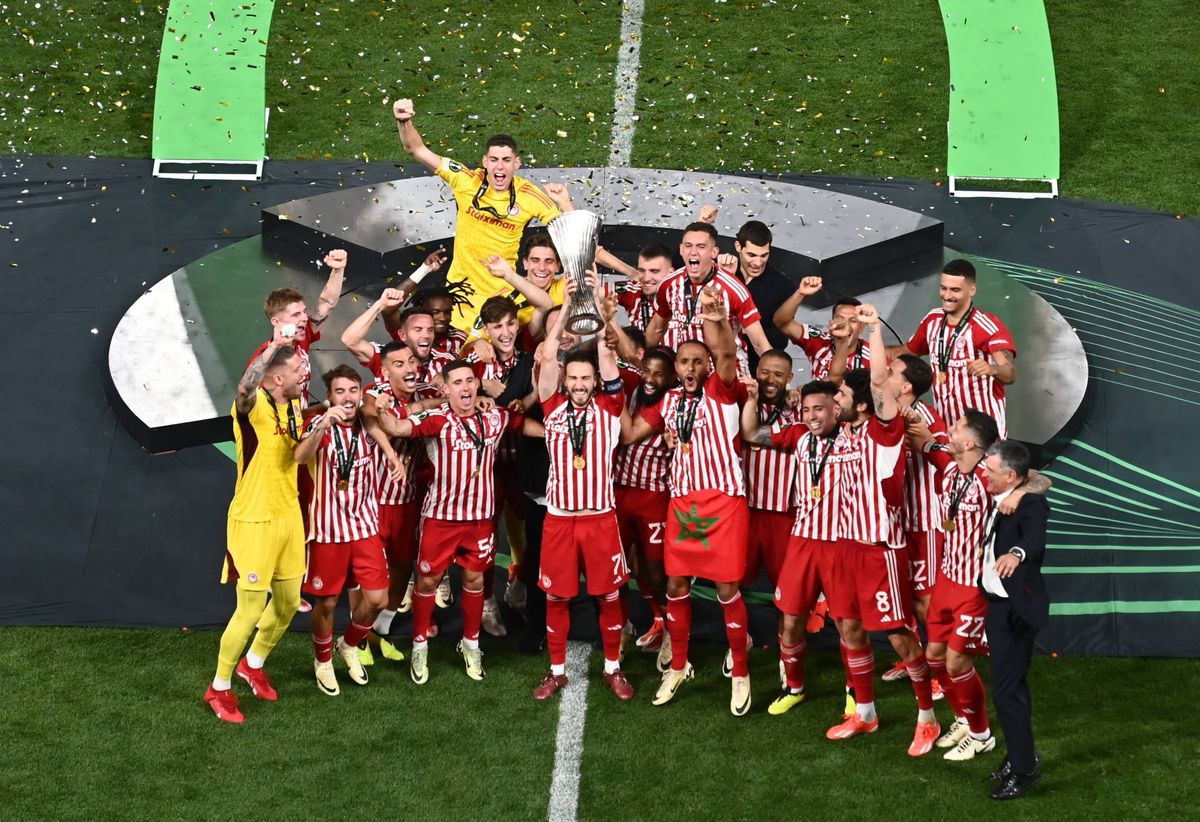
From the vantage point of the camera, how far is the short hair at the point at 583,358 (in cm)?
674

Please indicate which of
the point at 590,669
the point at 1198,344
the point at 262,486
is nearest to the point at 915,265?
the point at 1198,344

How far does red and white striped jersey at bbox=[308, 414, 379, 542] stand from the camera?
6777 mm

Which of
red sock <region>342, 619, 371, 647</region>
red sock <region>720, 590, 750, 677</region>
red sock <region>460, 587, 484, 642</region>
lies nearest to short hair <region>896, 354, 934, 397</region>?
red sock <region>720, 590, 750, 677</region>

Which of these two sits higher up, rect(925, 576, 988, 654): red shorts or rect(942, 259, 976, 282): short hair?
rect(942, 259, 976, 282): short hair

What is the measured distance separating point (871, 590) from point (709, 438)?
97 cm

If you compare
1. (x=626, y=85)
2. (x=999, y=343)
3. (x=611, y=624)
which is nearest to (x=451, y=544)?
(x=611, y=624)

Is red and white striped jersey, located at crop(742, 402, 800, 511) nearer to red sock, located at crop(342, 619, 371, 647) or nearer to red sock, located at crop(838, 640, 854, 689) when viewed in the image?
red sock, located at crop(838, 640, 854, 689)

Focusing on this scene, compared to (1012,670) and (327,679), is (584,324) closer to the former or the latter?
(327,679)

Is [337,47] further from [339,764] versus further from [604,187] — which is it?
[339,764]

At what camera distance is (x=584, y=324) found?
7.05 meters

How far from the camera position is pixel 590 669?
7215 millimetres

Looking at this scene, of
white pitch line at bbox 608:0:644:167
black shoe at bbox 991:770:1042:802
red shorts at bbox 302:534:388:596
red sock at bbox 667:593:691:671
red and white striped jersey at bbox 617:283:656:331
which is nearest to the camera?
black shoe at bbox 991:770:1042:802

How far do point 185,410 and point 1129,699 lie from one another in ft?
17.3

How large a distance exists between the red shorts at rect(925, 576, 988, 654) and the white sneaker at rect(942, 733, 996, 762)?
387mm
